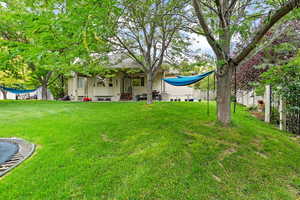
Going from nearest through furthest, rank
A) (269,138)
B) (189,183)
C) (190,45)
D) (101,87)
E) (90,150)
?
(189,183) → (90,150) → (269,138) → (190,45) → (101,87)

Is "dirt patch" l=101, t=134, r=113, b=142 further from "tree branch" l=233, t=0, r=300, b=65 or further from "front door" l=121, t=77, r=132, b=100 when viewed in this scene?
"front door" l=121, t=77, r=132, b=100

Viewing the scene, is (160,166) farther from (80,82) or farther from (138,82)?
(80,82)

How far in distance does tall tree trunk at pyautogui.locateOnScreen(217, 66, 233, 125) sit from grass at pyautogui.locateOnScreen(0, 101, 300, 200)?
15.5 inches

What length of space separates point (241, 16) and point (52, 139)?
263 inches

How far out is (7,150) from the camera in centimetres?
388

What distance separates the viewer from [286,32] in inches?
186

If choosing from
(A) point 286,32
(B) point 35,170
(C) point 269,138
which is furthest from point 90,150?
(A) point 286,32

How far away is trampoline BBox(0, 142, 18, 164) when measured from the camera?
3.49 m

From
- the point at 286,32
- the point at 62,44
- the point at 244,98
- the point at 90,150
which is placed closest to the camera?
the point at 62,44

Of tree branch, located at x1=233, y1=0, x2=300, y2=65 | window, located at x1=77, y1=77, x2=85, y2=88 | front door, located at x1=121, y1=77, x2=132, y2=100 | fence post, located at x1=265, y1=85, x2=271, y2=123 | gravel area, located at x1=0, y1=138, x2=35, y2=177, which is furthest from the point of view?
window, located at x1=77, y1=77, x2=85, y2=88

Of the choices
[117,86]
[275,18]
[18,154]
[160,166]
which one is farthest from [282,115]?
[117,86]

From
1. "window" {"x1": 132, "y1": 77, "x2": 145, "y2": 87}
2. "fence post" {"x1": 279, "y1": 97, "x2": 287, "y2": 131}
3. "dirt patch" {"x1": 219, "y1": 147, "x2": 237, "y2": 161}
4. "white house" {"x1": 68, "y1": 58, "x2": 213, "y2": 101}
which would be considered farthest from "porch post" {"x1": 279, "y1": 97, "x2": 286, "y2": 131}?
"window" {"x1": 132, "y1": 77, "x2": 145, "y2": 87}

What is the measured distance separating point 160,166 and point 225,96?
3.13 meters

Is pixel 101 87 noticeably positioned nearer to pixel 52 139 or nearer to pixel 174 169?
pixel 52 139
